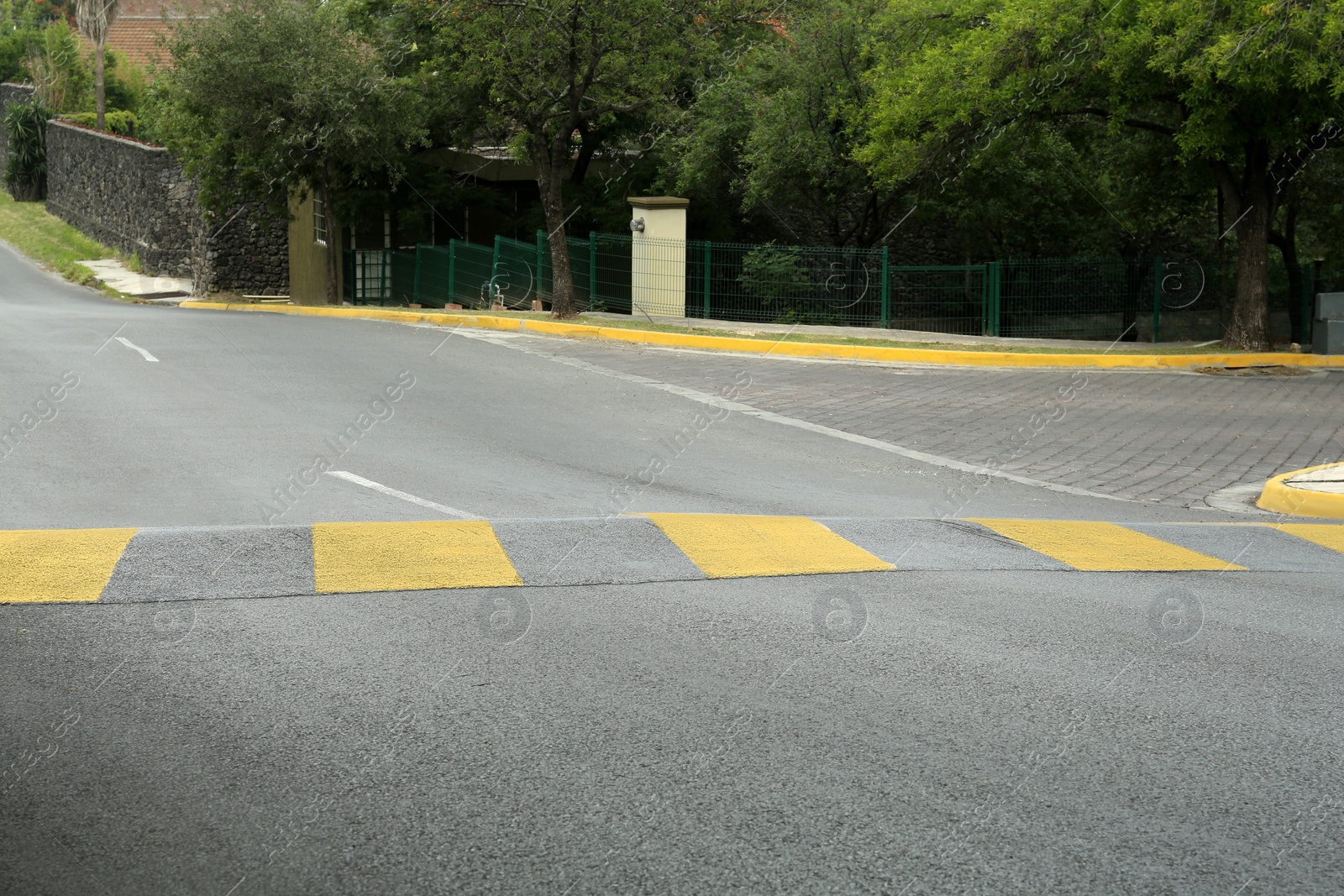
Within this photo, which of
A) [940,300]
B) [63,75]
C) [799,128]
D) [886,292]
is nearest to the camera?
[886,292]

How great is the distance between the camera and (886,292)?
22688 millimetres

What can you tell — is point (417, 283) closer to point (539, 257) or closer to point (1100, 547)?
point (539, 257)

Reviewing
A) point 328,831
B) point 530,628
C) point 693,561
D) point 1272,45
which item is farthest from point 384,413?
point 1272,45

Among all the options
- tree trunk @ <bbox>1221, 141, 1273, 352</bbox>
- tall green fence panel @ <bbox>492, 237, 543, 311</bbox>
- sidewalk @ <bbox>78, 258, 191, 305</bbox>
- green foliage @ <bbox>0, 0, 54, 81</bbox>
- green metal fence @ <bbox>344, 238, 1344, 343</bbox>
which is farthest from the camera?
green foliage @ <bbox>0, 0, 54, 81</bbox>

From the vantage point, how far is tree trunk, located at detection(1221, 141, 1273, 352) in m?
20.2

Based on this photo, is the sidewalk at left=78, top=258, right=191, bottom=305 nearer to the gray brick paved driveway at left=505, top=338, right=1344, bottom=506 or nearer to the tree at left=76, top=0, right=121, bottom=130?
the tree at left=76, top=0, right=121, bottom=130

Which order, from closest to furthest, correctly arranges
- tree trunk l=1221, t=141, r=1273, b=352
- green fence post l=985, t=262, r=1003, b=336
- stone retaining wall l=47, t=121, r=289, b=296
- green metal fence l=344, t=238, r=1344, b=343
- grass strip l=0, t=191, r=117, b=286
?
tree trunk l=1221, t=141, r=1273, b=352 < green fence post l=985, t=262, r=1003, b=336 < green metal fence l=344, t=238, r=1344, b=343 < stone retaining wall l=47, t=121, r=289, b=296 < grass strip l=0, t=191, r=117, b=286

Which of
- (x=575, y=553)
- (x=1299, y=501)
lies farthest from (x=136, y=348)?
(x=1299, y=501)

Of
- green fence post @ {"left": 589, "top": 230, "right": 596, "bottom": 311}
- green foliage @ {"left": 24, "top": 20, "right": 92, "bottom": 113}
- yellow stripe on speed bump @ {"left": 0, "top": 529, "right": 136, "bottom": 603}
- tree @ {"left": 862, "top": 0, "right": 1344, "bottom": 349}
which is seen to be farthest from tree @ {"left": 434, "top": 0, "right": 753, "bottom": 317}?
green foliage @ {"left": 24, "top": 20, "right": 92, "bottom": 113}

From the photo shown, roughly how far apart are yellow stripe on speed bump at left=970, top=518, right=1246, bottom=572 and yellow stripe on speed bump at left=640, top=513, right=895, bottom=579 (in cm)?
120

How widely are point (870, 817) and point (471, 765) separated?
1.30 metres

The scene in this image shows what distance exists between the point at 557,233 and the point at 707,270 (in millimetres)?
2656

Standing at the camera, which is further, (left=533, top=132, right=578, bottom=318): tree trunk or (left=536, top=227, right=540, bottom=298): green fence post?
(left=536, top=227, right=540, bottom=298): green fence post

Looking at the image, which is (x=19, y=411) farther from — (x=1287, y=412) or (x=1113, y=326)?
(x=1113, y=326)
